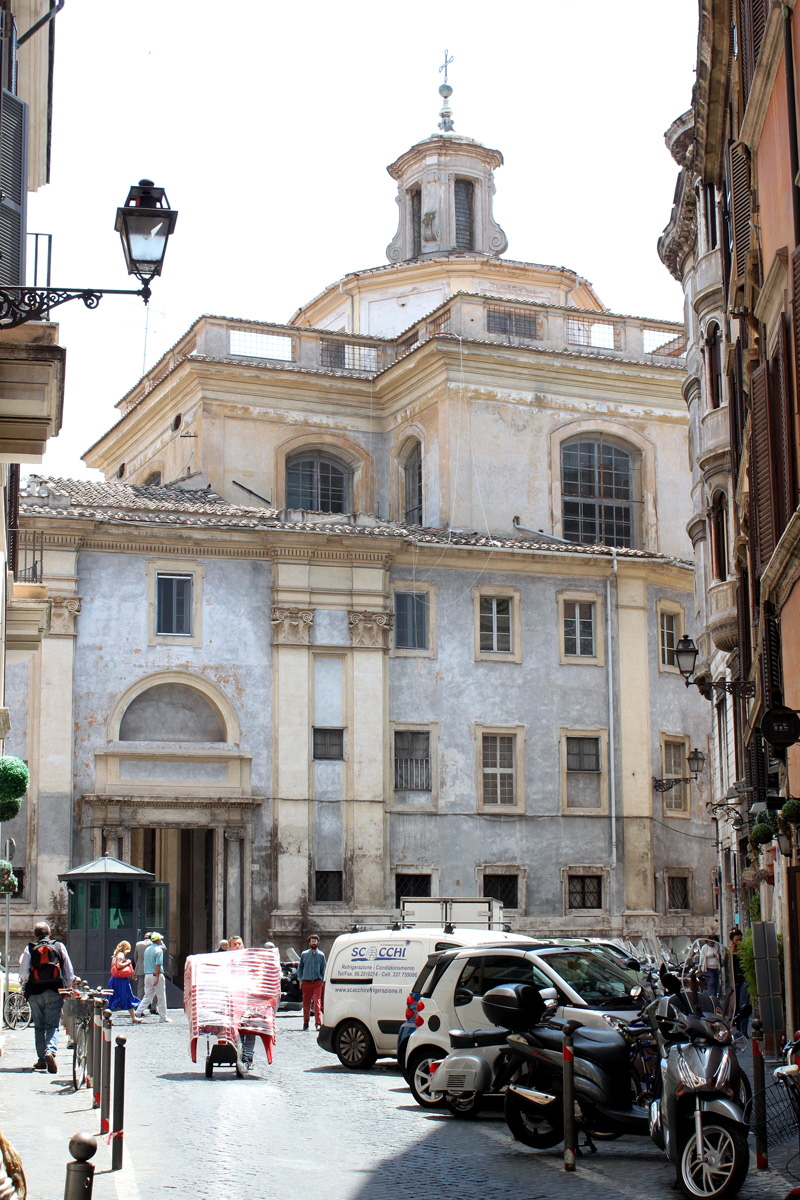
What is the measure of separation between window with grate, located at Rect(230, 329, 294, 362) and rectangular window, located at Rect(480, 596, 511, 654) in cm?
928

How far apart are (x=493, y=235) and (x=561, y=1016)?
3742 centimetres

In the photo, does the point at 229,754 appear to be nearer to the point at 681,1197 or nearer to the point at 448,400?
the point at 448,400

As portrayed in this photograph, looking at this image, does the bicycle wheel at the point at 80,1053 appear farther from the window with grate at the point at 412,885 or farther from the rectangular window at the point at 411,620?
the rectangular window at the point at 411,620

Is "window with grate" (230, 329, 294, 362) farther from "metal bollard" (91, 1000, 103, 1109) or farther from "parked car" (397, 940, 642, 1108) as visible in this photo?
"metal bollard" (91, 1000, 103, 1109)

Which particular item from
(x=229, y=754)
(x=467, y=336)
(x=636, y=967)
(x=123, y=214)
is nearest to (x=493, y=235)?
(x=467, y=336)

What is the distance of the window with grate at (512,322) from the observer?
44094mm

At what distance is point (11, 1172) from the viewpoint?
Result: 19.3 feet

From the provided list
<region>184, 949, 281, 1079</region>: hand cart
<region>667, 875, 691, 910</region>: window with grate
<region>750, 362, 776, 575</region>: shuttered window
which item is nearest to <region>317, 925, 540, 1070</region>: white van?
<region>184, 949, 281, 1079</region>: hand cart

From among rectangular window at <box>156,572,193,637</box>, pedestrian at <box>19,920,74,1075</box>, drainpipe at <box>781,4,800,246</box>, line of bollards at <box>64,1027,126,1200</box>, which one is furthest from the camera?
rectangular window at <box>156,572,193,637</box>

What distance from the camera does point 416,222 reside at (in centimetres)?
5072

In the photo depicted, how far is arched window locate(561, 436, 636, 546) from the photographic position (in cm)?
4419

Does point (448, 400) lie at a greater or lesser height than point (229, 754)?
greater

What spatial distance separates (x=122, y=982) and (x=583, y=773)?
1459cm

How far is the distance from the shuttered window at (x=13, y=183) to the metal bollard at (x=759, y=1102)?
Result: 7.80 meters
